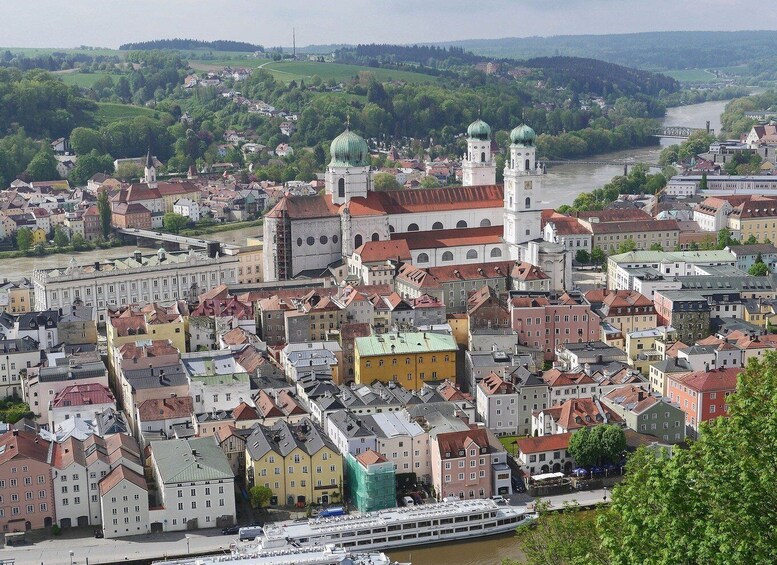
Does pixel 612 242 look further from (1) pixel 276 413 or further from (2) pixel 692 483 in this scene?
(2) pixel 692 483

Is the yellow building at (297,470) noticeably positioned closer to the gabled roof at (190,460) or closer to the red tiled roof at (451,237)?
the gabled roof at (190,460)

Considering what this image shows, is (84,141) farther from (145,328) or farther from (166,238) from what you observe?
(145,328)

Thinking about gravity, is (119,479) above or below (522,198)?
below

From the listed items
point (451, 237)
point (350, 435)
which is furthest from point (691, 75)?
point (350, 435)

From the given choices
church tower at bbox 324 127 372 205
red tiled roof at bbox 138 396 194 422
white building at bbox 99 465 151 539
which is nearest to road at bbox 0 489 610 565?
white building at bbox 99 465 151 539

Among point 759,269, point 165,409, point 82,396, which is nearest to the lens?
point 165,409

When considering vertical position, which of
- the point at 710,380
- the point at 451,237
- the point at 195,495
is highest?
the point at 451,237

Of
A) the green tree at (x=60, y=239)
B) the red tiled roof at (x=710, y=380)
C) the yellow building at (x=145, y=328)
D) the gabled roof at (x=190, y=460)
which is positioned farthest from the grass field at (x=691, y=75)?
the gabled roof at (x=190, y=460)

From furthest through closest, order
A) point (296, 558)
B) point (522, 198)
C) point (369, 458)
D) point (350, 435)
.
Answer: point (522, 198) < point (350, 435) < point (369, 458) < point (296, 558)
